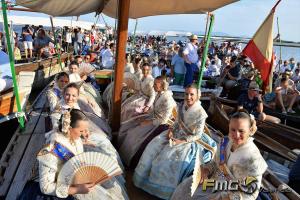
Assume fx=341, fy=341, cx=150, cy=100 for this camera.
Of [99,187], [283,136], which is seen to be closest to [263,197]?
[99,187]

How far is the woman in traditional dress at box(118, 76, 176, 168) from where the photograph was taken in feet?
16.3

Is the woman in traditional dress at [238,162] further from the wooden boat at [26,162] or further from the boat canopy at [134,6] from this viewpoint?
the boat canopy at [134,6]

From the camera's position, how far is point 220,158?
3.30 metres

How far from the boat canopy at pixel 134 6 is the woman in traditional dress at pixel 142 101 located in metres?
1.26

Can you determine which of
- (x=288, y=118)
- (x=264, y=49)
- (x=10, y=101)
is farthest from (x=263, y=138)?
(x=10, y=101)

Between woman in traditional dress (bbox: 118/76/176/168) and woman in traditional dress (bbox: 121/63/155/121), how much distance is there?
59 cm

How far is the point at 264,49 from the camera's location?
6.59 meters

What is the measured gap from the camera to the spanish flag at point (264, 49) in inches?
256

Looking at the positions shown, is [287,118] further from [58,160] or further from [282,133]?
[58,160]

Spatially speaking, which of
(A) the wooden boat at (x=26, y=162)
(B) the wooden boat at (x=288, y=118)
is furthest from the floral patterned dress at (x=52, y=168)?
(B) the wooden boat at (x=288, y=118)

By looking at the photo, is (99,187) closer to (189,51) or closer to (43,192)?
(43,192)

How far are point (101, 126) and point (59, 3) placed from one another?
243 cm

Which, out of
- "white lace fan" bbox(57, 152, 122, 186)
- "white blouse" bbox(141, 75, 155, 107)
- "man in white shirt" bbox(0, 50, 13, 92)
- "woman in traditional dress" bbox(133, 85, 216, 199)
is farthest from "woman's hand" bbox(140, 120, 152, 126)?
"man in white shirt" bbox(0, 50, 13, 92)

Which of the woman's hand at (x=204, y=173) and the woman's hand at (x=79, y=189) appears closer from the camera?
the woman's hand at (x=79, y=189)
